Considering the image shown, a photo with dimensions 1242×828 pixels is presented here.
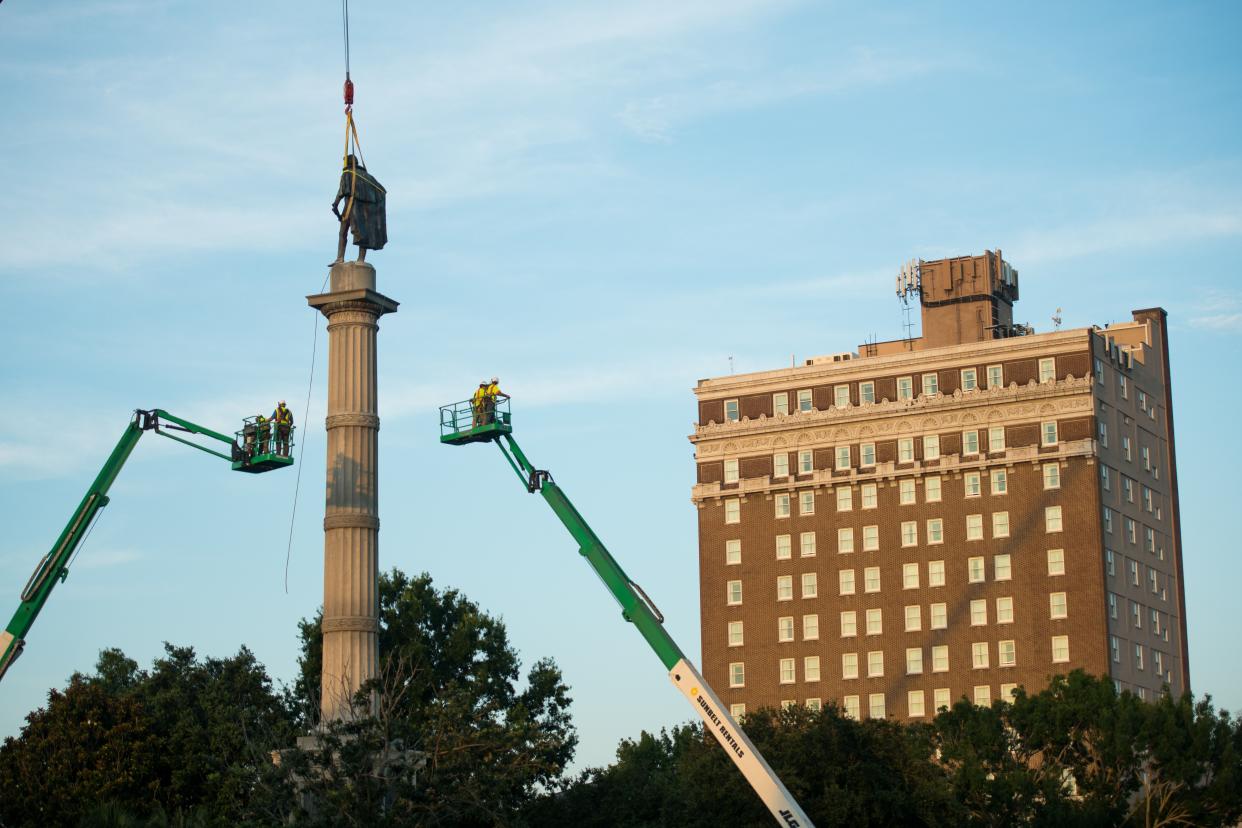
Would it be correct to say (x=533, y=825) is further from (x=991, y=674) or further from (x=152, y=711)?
(x=991, y=674)

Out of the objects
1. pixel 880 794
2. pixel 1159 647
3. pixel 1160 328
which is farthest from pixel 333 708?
pixel 1160 328

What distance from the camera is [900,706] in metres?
133

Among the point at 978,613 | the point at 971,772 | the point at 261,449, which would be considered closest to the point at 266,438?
the point at 261,449

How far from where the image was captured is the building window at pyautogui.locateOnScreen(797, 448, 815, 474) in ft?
460

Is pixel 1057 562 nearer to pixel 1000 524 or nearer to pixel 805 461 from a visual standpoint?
pixel 1000 524

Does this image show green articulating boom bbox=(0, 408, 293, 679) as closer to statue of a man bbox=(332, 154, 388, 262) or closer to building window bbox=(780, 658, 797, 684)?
statue of a man bbox=(332, 154, 388, 262)

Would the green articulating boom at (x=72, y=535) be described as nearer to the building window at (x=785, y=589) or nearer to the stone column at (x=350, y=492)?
the stone column at (x=350, y=492)

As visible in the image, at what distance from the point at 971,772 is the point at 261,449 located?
4248 cm

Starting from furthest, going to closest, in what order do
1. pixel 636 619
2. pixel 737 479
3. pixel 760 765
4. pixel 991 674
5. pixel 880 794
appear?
pixel 737 479
pixel 991 674
pixel 880 794
pixel 636 619
pixel 760 765

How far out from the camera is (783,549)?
139750 mm

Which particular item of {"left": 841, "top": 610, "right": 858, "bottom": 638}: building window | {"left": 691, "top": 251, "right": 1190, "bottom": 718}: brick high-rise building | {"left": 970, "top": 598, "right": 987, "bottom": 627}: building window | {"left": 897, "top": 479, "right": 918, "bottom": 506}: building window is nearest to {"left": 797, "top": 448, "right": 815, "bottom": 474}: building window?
{"left": 691, "top": 251, "right": 1190, "bottom": 718}: brick high-rise building

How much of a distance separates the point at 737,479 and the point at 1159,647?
3196 centimetres

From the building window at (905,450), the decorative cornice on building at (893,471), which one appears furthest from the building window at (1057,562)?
the building window at (905,450)

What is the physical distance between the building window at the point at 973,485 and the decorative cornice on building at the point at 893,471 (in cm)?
43
